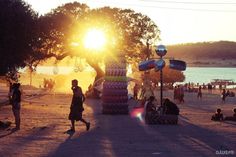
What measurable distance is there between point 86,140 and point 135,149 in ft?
8.42

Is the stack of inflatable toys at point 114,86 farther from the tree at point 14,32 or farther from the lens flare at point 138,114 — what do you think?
the tree at point 14,32

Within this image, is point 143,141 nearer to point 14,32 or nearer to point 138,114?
point 14,32

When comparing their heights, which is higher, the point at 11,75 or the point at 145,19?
the point at 145,19

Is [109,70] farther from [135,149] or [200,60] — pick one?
[200,60]

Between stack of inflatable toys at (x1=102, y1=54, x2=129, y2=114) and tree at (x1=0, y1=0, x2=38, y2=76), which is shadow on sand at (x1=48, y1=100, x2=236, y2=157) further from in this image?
stack of inflatable toys at (x1=102, y1=54, x2=129, y2=114)

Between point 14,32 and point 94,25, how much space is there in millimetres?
30459

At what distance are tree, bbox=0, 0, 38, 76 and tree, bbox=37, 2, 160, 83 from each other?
88.5 ft

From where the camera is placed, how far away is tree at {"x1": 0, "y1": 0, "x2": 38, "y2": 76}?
22891mm

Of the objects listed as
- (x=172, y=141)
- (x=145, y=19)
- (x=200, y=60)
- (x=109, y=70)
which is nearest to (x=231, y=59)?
(x=200, y=60)

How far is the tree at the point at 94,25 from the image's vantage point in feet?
173

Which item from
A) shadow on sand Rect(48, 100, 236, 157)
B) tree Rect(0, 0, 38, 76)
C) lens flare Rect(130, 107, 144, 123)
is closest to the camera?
shadow on sand Rect(48, 100, 236, 157)

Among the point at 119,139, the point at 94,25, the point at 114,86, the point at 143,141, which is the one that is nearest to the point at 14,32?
the point at 119,139

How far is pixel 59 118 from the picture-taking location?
27.9m

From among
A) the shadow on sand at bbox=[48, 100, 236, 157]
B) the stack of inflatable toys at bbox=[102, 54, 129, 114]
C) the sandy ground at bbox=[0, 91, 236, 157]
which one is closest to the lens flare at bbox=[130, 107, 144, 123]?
the stack of inflatable toys at bbox=[102, 54, 129, 114]
